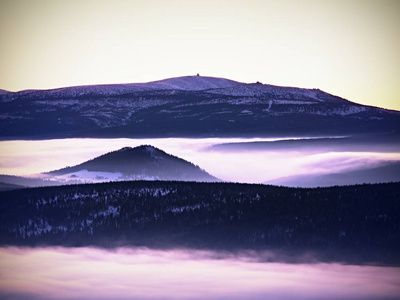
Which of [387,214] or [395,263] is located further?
[387,214]

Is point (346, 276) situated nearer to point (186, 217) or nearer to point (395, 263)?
point (395, 263)

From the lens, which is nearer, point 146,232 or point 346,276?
point 346,276

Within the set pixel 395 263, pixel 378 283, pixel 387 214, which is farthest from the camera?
pixel 387 214

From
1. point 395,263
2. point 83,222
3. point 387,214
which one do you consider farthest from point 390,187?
point 83,222

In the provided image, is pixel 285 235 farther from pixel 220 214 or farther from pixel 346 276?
pixel 346 276

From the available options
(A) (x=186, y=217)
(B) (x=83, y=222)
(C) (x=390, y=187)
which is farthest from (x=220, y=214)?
(C) (x=390, y=187)

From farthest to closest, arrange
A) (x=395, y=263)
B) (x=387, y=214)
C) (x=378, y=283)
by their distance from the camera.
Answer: (x=387, y=214)
(x=395, y=263)
(x=378, y=283)

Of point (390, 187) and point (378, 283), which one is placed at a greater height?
point (390, 187)
